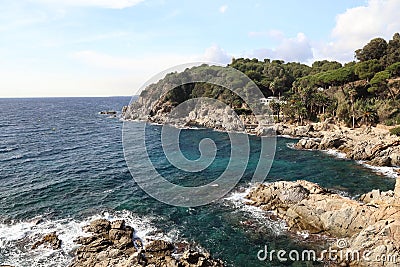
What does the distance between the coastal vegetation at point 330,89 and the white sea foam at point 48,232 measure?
58.4m

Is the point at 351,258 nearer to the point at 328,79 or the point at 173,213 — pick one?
the point at 173,213

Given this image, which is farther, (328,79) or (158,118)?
(158,118)

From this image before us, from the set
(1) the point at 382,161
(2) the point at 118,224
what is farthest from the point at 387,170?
(2) the point at 118,224

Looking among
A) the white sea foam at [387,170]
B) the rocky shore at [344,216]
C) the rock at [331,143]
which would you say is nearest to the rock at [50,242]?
the rocky shore at [344,216]

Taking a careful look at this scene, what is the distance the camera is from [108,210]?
1215 inches

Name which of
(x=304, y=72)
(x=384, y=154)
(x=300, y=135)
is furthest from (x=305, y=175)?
(x=304, y=72)

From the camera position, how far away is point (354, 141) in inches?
2258

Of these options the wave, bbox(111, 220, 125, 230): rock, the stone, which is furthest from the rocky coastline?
the stone

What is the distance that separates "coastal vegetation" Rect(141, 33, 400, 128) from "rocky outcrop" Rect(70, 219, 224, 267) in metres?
59.9

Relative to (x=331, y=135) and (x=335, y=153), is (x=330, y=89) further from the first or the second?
(x=335, y=153)

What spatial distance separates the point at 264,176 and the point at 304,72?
86.3 metres

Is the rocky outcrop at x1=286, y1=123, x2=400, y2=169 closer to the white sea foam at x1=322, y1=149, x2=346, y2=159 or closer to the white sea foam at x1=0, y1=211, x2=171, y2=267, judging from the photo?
the white sea foam at x1=322, y1=149, x2=346, y2=159

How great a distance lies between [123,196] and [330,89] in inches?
2976

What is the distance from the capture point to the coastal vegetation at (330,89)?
2753 inches
